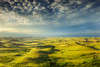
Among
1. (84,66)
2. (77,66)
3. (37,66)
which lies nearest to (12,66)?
(37,66)

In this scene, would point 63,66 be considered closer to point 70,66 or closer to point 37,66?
point 70,66

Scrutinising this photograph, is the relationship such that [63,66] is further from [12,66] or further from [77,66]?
[12,66]

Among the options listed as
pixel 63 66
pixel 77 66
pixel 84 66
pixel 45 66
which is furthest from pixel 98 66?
pixel 45 66

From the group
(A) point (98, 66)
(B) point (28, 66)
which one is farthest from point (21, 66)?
(A) point (98, 66)

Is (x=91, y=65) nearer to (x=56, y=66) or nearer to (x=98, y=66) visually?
(x=98, y=66)

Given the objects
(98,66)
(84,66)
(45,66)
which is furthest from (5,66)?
(98,66)

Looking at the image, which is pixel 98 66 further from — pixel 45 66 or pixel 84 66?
pixel 45 66
